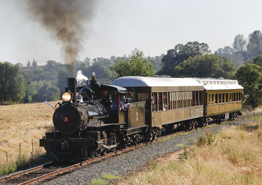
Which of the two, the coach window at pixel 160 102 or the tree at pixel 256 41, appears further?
the tree at pixel 256 41

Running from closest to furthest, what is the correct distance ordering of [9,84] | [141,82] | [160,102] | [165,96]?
[141,82] < [160,102] < [165,96] < [9,84]

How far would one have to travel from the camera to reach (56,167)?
10.9 m

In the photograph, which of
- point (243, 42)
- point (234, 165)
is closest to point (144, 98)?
point (234, 165)

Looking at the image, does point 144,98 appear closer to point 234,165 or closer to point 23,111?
point 234,165

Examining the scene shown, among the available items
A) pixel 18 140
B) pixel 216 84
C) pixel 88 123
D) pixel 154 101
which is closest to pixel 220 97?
pixel 216 84

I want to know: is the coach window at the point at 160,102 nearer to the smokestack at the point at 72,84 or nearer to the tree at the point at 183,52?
the smokestack at the point at 72,84

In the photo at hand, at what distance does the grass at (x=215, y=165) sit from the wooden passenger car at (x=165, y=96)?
2981 millimetres

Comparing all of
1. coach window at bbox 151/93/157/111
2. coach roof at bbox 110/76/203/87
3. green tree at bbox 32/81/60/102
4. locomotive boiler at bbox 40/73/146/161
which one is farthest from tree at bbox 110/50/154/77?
green tree at bbox 32/81/60/102

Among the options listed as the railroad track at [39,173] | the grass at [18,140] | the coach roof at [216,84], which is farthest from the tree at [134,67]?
the railroad track at [39,173]

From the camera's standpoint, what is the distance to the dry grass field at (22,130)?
51.9 ft

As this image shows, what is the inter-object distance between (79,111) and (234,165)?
240 inches

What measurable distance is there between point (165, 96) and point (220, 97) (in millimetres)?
9188

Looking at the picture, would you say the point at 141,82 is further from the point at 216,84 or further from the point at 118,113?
the point at 216,84

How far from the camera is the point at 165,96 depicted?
16.1m
